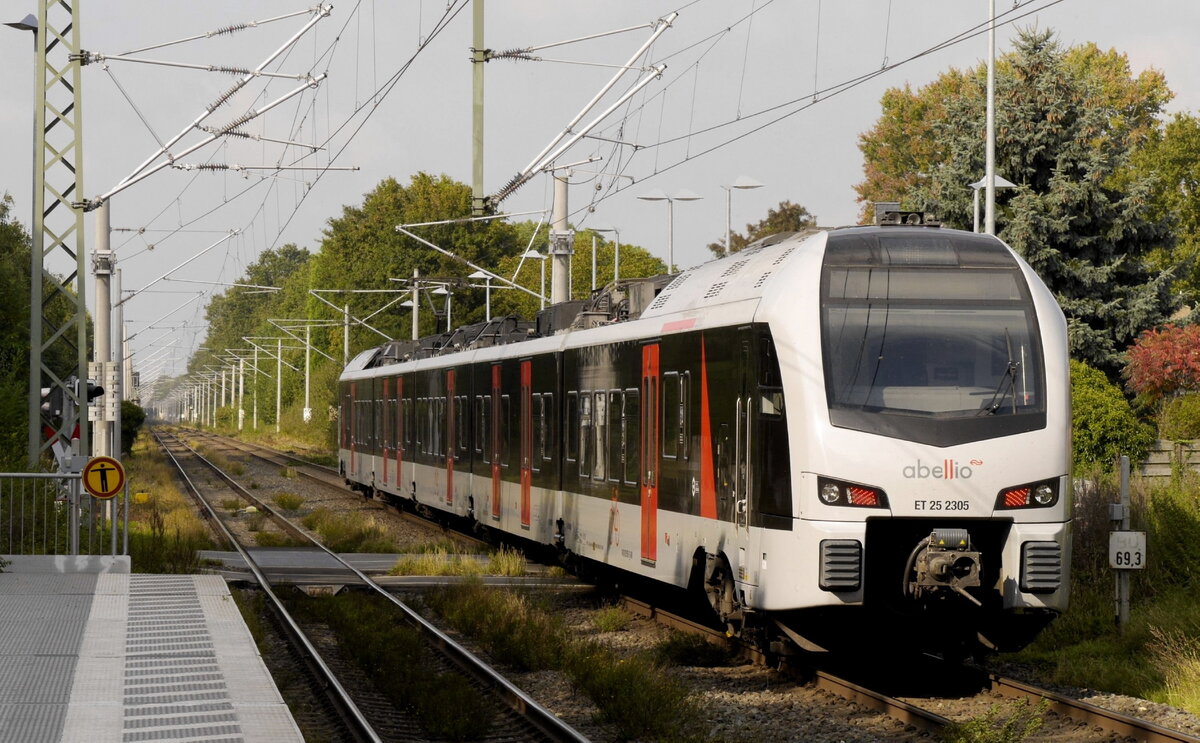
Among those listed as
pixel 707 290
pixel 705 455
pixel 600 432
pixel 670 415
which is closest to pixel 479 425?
pixel 600 432

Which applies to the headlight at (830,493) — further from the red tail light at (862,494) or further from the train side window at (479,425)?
the train side window at (479,425)

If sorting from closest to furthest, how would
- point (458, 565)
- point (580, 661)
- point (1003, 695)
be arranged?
point (1003, 695)
point (580, 661)
point (458, 565)

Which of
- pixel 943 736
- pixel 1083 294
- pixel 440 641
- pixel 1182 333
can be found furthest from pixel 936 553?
pixel 1083 294

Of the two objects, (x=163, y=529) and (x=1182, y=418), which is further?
(x=1182, y=418)

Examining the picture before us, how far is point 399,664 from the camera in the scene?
43.9 ft

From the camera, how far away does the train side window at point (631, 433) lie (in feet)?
51.8

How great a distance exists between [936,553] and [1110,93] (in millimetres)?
48356

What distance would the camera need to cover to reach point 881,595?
11500mm

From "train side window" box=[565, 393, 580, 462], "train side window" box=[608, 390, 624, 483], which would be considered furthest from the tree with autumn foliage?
"train side window" box=[608, 390, 624, 483]

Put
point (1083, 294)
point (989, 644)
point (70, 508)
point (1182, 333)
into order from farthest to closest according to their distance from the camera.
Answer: point (1083, 294), point (1182, 333), point (70, 508), point (989, 644)

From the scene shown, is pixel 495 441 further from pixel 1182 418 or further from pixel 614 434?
pixel 1182 418

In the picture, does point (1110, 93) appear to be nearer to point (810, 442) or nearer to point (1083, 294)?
point (1083, 294)

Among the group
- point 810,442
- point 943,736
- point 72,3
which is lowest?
point 943,736

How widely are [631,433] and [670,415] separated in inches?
55.9
